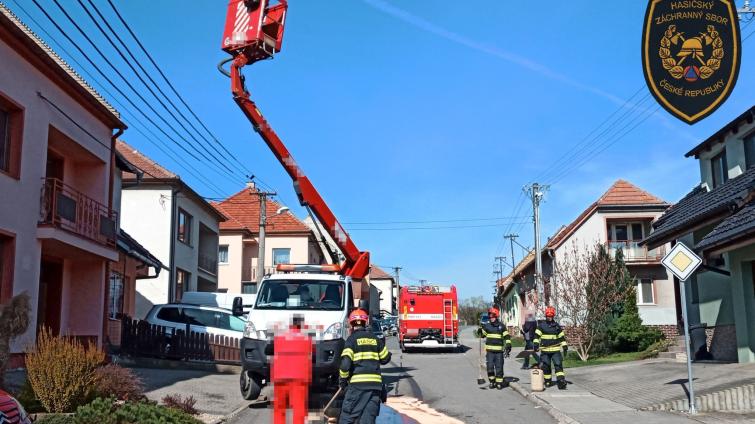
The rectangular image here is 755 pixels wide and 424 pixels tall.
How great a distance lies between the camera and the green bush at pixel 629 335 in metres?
26.8

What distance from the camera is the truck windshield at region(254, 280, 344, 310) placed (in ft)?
45.8

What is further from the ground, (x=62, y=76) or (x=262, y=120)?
(x=62, y=76)

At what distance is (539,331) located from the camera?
1628 centimetres

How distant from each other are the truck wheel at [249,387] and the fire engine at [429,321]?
1649 cm

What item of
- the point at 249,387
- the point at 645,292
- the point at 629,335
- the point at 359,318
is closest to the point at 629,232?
the point at 645,292

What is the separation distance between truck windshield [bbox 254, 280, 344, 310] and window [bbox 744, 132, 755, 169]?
1060 centimetres

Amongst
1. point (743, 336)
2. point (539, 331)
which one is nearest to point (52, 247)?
point (539, 331)

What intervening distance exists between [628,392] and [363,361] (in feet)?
25.0

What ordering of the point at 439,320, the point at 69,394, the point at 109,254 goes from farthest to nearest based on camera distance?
the point at 439,320 < the point at 109,254 < the point at 69,394

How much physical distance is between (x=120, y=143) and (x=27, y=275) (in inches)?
761

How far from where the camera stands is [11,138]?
14375mm

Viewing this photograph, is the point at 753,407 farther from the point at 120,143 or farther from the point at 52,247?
the point at 120,143

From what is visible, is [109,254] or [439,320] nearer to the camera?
[109,254]

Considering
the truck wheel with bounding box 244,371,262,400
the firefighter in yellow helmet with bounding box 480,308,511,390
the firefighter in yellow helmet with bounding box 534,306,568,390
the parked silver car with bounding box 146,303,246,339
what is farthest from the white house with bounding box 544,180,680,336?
the truck wheel with bounding box 244,371,262,400
